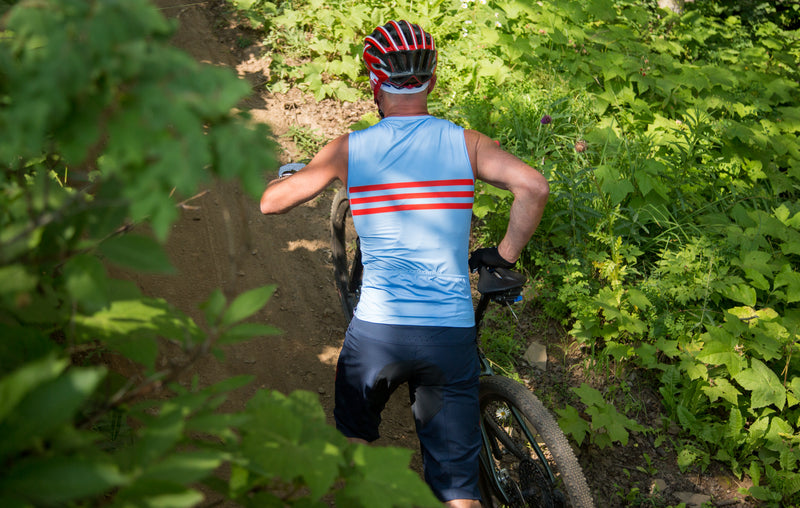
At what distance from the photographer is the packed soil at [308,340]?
3.83 meters

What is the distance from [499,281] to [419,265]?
514mm

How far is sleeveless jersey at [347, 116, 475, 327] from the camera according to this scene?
2.57 m

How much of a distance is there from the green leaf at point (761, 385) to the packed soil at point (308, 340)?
1.91ft

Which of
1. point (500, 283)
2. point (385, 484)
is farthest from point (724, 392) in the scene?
point (385, 484)

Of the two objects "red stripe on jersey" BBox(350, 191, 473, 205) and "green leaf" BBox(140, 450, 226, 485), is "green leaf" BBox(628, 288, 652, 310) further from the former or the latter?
"green leaf" BBox(140, 450, 226, 485)

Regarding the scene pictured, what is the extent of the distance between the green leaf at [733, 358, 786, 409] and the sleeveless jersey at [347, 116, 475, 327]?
2.47 m

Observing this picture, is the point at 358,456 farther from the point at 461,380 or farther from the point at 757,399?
the point at 757,399

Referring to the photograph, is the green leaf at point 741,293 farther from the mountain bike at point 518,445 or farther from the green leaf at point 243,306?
the green leaf at point 243,306

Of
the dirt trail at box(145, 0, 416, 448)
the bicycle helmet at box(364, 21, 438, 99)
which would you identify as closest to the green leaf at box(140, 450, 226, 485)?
the bicycle helmet at box(364, 21, 438, 99)

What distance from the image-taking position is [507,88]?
6.11 metres

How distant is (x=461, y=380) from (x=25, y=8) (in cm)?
215

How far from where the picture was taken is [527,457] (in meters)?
3.01

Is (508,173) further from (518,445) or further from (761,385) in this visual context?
(761,385)

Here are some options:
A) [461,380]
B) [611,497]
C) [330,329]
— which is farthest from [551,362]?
[461,380]
